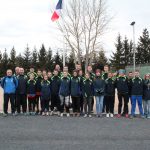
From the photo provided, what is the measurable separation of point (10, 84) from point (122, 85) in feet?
14.2

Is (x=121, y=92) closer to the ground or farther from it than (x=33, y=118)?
farther from it

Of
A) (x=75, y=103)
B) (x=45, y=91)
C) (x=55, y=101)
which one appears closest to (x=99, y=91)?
(x=75, y=103)

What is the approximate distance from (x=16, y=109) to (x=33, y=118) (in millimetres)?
1814

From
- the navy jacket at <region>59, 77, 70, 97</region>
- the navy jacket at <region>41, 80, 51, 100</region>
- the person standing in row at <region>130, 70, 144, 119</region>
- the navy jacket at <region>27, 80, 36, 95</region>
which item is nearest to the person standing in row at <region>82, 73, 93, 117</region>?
the navy jacket at <region>59, 77, 70, 97</region>

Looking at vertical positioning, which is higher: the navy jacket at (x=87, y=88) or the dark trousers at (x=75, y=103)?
the navy jacket at (x=87, y=88)

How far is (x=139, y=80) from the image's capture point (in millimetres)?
14023

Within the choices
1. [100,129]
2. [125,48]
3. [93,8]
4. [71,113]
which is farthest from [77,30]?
[100,129]

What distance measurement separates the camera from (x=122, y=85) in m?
14.1

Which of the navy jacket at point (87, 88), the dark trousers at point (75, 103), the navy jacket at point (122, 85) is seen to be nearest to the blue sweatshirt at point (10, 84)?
the dark trousers at point (75, 103)

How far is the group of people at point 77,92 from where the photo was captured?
14031 millimetres

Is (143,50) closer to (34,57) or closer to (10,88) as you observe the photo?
(34,57)

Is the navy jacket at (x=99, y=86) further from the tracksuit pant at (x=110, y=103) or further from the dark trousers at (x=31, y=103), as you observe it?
the dark trousers at (x=31, y=103)

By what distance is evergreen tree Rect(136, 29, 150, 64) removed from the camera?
7056 centimetres

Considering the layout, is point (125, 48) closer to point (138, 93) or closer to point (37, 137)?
point (138, 93)
